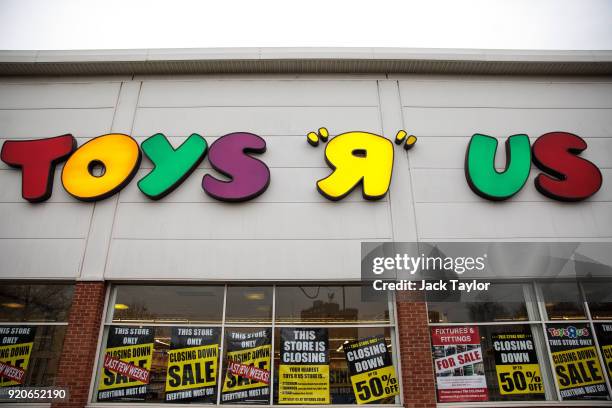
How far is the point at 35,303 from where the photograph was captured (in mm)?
7906

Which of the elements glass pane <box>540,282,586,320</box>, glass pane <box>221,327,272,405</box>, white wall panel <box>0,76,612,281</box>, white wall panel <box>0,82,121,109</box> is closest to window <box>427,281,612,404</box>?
glass pane <box>540,282,586,320</box>

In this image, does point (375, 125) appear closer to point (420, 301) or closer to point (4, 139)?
point (420, 301)

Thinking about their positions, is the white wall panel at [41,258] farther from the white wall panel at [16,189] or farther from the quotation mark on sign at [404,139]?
the quotation mark on sign at [404,139]

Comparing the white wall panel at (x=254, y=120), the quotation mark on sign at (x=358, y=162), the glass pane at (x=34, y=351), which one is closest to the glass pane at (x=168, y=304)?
the glass pane at (x=34, y=351)

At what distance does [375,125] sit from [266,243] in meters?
3.95

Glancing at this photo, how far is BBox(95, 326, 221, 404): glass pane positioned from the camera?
23.7 ft

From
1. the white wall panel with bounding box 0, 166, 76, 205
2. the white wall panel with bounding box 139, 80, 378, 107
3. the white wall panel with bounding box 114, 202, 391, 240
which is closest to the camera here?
the white wall panel with bounding box 114, 202, 391, 240

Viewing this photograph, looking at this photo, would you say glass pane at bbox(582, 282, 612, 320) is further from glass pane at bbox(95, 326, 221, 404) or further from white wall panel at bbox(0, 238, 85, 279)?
white wall panel at bbox(0, 238, 85, 279)

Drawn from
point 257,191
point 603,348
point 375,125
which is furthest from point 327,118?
point 603,348

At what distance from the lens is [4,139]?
9203 mm

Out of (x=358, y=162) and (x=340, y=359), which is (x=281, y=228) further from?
(x=340, y=359)

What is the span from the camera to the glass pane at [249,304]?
7.71 meters

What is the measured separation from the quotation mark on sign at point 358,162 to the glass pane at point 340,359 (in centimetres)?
278

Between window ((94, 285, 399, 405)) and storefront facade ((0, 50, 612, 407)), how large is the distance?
0.04 meters
